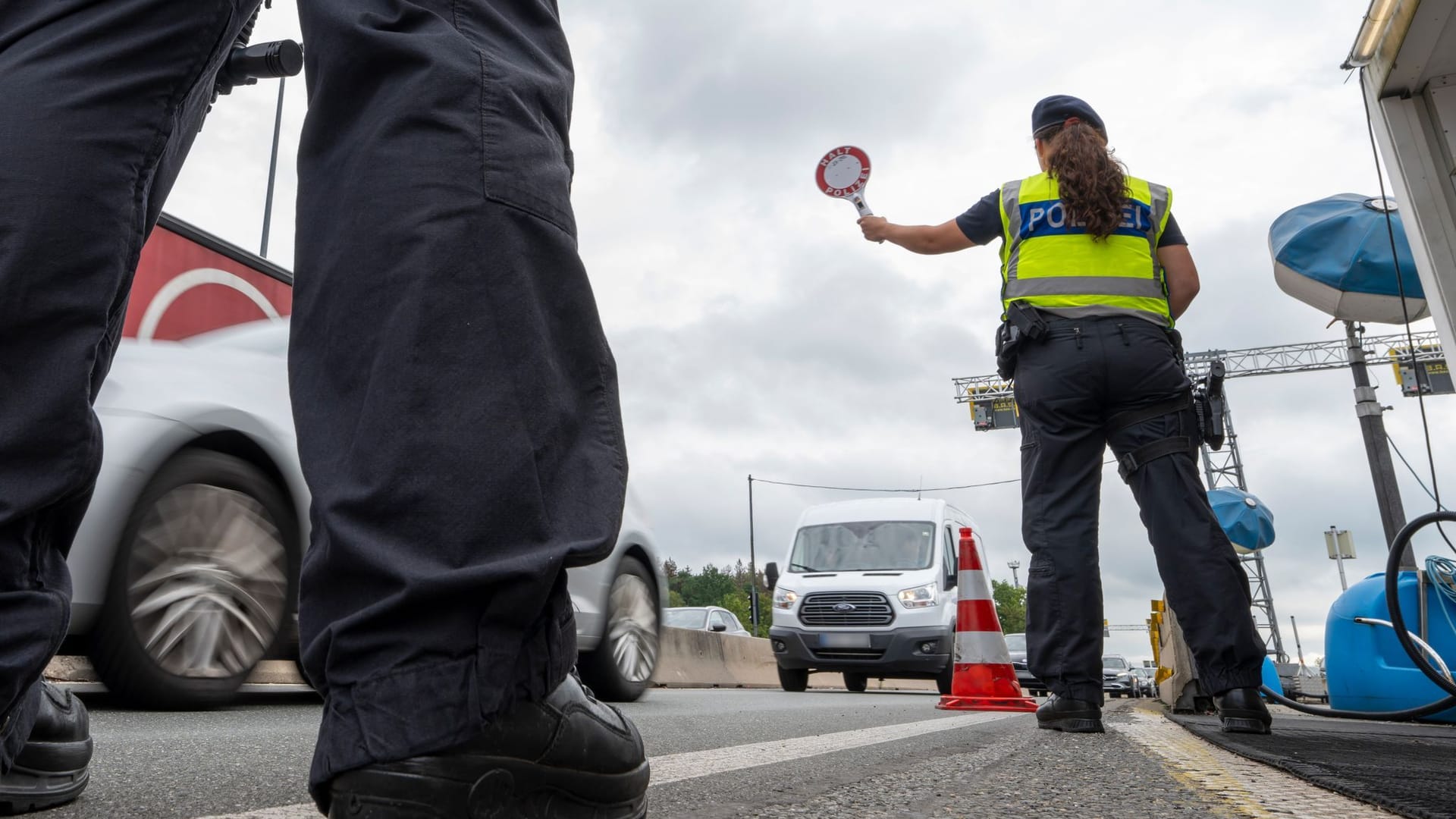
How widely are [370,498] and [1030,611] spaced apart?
288 cm

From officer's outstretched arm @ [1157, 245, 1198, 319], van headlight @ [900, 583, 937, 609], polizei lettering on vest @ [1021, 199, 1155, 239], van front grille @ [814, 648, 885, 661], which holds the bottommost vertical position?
van front grille @ [814, 648, 885, 661]

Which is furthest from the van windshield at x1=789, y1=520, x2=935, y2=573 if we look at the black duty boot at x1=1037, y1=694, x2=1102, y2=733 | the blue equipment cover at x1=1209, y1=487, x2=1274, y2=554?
the black duty boot at x1=1037, y1=694, x2=1102, y2=733

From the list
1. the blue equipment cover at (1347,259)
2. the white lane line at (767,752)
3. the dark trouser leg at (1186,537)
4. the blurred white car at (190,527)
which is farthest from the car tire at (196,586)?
the blue equipment cover at (1347,259)

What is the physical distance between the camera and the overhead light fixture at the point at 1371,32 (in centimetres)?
346

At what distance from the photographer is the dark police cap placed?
3.79 m

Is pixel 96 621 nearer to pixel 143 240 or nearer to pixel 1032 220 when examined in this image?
pixel 143 240

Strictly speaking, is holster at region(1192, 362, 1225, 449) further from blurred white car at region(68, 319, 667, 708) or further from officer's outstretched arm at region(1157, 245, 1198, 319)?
blurred white car at region(68, 319, 667, 708)

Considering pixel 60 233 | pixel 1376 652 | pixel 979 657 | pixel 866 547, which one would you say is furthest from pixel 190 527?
pixel 866 547

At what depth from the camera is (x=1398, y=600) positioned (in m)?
4.07

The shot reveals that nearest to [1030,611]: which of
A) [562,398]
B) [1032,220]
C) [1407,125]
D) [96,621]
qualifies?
[1032,220]

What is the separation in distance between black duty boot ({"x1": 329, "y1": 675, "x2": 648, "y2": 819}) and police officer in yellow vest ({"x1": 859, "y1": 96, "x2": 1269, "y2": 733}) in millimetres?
2427

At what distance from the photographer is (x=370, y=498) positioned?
93 centimetres

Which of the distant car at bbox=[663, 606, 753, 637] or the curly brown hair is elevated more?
the curly brown hair

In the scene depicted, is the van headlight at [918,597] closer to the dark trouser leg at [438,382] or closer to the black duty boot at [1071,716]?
the black duty boot at [1071,716]
